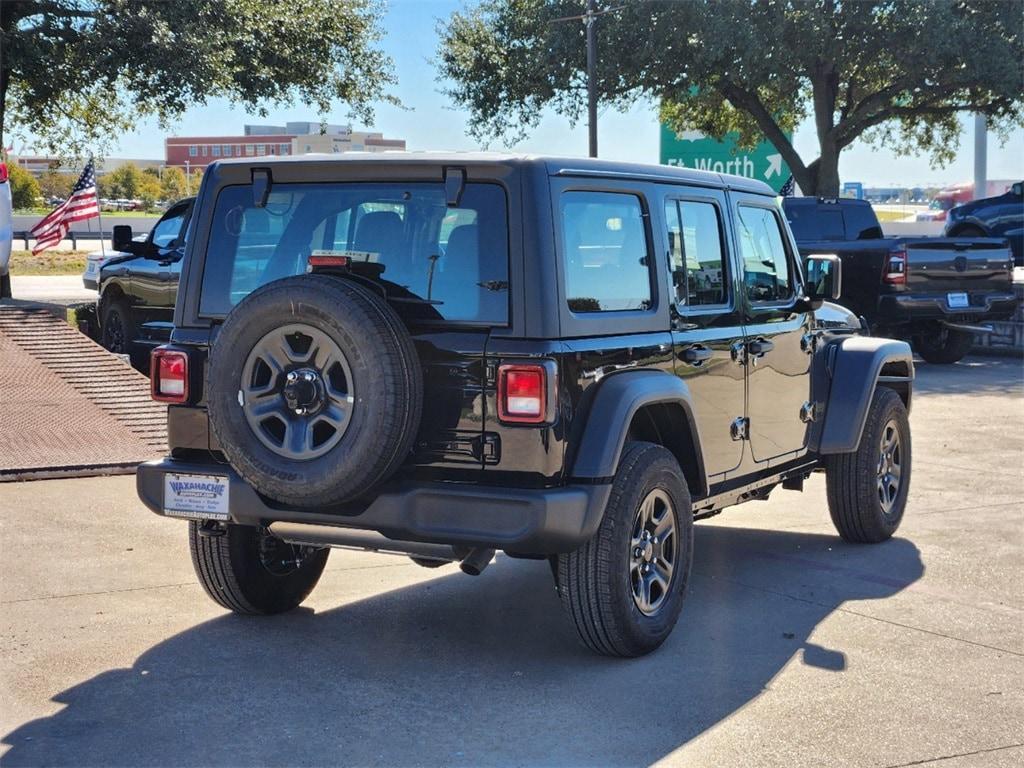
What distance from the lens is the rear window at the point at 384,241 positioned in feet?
16.5

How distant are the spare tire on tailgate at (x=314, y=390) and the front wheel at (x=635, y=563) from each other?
794 millimetres

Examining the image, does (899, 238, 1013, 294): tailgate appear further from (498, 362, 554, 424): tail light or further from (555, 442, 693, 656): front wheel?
(498, 362, 554, 424): tail light

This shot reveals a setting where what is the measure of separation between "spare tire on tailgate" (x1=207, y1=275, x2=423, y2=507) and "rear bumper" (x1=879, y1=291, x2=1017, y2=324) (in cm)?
1184

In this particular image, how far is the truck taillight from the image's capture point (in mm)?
4852

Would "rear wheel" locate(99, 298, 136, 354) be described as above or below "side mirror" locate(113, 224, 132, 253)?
below

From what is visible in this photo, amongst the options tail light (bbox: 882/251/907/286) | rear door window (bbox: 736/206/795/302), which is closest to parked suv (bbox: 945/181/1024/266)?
tail light (bbox: 882/251/907/286)

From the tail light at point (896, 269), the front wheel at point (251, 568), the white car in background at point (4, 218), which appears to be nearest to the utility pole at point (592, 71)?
the tail light at point (896, 269)

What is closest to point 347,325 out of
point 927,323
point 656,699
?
Result: point 656,699

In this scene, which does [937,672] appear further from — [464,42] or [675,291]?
[464,42]

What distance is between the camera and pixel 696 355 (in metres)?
5.83

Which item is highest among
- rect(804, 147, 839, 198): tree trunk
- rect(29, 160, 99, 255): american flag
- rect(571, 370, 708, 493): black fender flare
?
rect(804, 147, 839, 198): tree trunk

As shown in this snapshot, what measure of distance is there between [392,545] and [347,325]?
0.83 meters

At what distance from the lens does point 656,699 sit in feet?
16.2

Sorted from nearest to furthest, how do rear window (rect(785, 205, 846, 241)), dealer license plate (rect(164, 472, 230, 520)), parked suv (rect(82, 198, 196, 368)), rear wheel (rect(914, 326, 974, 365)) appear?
dealer license plate (rect(164, 472, 230, 520))
parked suv (rect(82, 198, 196, 368))
rear window (rect(785, 205, 846, 241))
rear wheel (rect(914, 326, 974, 365))
